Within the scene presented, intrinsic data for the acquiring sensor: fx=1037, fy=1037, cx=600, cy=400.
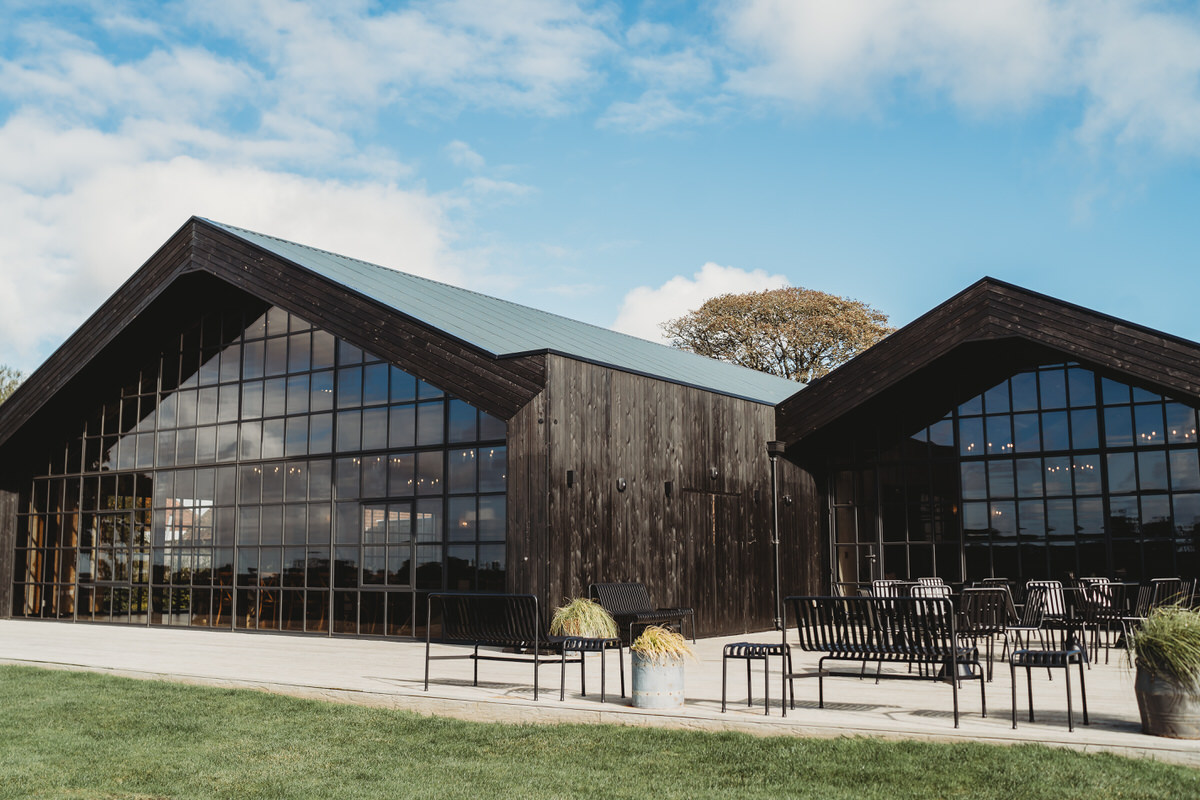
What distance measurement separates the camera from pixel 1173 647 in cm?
618

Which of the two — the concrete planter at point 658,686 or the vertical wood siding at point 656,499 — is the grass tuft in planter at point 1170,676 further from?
the vertical wood siding at point 656,499

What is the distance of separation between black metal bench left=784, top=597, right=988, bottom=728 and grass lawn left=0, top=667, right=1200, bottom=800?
1135 millimetres

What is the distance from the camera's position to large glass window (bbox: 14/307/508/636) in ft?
45.9

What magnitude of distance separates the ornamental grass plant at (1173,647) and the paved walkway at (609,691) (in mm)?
395

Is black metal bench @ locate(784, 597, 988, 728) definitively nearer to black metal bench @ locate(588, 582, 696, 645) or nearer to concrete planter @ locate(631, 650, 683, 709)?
concrete planter @ locate(631, 650, 683, 709)

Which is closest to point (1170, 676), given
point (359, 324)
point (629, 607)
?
point (629, 607)

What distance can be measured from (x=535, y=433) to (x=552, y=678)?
3.62m

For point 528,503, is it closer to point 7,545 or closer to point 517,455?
point 517,455

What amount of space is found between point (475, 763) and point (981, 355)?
39.1ft

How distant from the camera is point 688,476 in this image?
1482 centimetres

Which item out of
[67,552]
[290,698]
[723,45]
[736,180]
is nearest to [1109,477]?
[736,180]

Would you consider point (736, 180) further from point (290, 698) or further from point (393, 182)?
point (290, 698)

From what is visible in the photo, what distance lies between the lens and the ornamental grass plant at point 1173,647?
20.0 feet

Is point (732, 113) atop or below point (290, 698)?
atop
